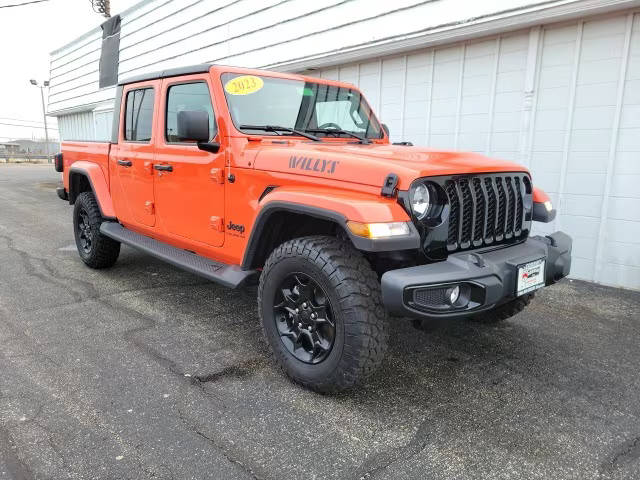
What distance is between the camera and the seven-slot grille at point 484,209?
2.67m

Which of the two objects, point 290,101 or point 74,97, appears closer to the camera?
point 290,101

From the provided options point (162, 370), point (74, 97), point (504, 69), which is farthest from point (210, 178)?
point (74, 97)

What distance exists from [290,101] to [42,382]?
8.31ft

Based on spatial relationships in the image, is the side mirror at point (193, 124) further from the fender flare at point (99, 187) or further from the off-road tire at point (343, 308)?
the fender flare at point (99, 187)

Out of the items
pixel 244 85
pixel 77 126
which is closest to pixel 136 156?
pixel 244 85

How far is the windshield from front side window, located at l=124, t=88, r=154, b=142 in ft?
3.59

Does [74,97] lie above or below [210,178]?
above

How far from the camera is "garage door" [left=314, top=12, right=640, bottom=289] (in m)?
4.77

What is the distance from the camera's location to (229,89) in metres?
3.46

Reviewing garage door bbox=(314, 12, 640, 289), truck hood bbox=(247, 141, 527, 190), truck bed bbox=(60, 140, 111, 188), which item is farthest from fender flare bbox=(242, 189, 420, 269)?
garage door bbox=(314, 12, 640, 289)

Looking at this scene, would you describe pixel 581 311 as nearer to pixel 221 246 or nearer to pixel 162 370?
pixel 221 246

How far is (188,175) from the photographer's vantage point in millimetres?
3662

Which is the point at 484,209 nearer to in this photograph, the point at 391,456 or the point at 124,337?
the point at 391,456

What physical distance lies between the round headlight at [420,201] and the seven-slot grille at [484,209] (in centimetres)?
16
